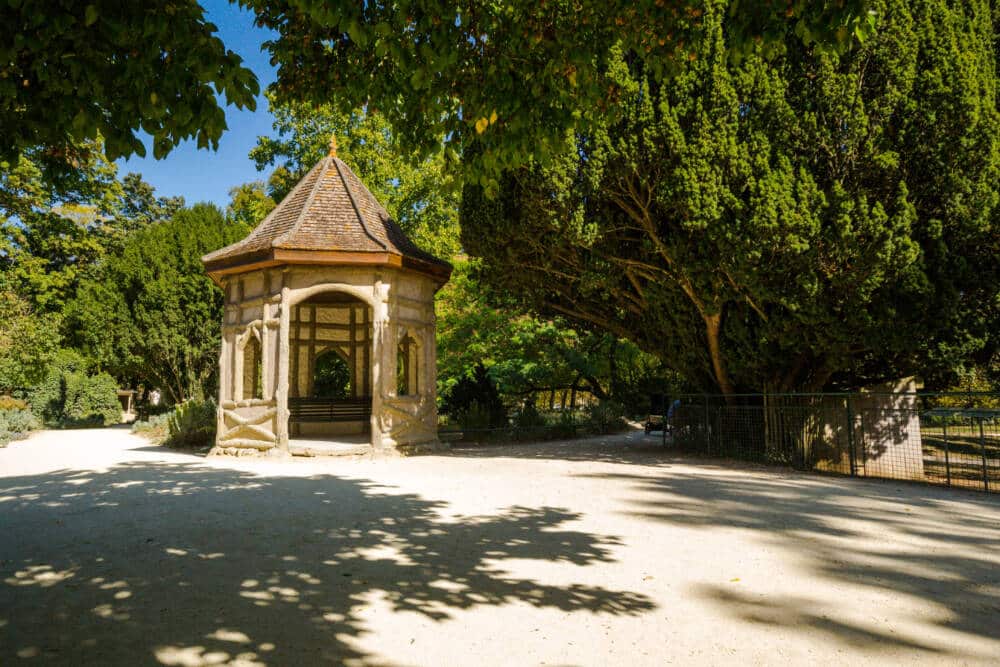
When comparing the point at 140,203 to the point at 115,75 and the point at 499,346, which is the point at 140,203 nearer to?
the point at 499,346

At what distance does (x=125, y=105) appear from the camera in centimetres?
371

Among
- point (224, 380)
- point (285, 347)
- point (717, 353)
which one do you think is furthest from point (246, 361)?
point (717, 353)

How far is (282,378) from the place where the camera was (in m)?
11.4

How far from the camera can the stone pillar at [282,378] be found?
11352mm

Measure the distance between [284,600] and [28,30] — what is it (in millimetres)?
3860

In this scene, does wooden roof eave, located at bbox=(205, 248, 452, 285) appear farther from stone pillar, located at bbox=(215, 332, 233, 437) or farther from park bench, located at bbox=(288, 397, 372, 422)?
park bench, located at bbox=(288, 397, 372, 422)

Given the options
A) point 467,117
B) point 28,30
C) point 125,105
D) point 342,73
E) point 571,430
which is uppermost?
point 342,73

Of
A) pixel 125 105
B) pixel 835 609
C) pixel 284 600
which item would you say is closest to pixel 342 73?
pixel 125 105

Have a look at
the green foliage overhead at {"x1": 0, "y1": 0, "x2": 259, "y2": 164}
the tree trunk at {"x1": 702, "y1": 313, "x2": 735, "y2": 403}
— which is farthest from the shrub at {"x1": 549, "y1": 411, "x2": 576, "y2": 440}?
the green foliage overhead at {"x1": 0, "y1": 0, "x2": 259, "y2": 164}

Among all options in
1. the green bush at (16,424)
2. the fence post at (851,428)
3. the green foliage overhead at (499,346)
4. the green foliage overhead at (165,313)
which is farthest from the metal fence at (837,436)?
the green bush at (16,424)

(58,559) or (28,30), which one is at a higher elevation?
(28,30)

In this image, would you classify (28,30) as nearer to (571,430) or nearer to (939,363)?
(939,363)

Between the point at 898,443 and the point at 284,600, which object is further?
the point at 898,443

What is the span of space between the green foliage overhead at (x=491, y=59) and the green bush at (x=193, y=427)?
10.6m
